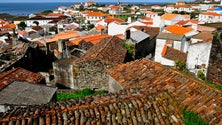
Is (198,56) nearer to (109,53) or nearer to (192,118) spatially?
(109,53)

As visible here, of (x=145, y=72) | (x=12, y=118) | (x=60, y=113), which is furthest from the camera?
(x=145, y=72)

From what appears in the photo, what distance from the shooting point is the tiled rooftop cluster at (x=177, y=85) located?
308 inches

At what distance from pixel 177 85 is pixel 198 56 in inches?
645

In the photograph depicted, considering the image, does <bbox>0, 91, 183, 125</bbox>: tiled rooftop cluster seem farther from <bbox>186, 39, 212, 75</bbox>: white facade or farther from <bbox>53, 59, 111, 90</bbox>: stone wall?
<bbox>186, 39, 212, 75</bbox>: white facade

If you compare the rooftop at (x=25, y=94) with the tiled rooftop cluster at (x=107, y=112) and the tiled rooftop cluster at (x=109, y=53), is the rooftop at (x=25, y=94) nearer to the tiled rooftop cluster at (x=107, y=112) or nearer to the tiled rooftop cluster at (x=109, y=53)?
the tiled rooftop cluster at (x=107, y=112)

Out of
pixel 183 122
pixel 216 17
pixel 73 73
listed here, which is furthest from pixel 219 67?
pixel 216 17

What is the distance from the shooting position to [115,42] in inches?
1045

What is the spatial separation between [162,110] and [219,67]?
3.30 meters

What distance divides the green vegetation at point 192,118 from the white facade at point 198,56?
16890mm

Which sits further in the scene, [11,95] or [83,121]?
[11,95]

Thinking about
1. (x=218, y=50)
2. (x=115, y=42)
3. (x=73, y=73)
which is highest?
(x=218, y=50)

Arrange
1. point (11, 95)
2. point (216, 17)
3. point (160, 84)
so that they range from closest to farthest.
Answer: point (160, 84) < point (11, 95) < point (216, 17)

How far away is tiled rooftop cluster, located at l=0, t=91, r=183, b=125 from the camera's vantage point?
7113 mm

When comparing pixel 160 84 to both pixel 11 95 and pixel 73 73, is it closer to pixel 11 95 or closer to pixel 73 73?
pixel 11 95
